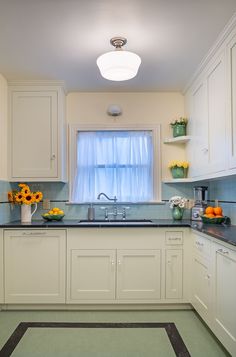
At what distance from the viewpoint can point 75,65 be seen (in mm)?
2764

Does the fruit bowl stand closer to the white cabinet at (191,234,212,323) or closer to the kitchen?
the kitchen

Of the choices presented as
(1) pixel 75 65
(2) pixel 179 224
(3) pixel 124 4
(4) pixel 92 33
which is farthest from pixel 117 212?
(3) pixel 124 4

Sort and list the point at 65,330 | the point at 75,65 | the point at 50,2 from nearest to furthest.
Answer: the point at 50,2
the point at 65,330
the point at 75,65

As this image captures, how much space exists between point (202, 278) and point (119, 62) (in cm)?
189

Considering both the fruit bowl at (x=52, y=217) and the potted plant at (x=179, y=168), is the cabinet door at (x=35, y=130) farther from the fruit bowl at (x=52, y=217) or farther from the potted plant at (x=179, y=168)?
the potted plant at (x=179, y=168)

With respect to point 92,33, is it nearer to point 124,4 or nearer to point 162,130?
point 124,4

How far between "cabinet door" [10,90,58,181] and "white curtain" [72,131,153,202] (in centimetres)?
40

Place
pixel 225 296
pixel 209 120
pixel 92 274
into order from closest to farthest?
pixel 225 296, pixel 209 120, pixel 92 274

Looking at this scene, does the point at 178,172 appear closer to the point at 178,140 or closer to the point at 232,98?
the point at 178,140

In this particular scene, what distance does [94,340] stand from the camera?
229cm

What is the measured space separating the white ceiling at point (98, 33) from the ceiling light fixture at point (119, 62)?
16cm

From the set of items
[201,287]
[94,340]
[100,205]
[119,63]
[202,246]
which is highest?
[119,63]

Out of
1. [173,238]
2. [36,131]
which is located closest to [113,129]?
[36,131]

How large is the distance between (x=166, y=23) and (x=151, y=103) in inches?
57.9
